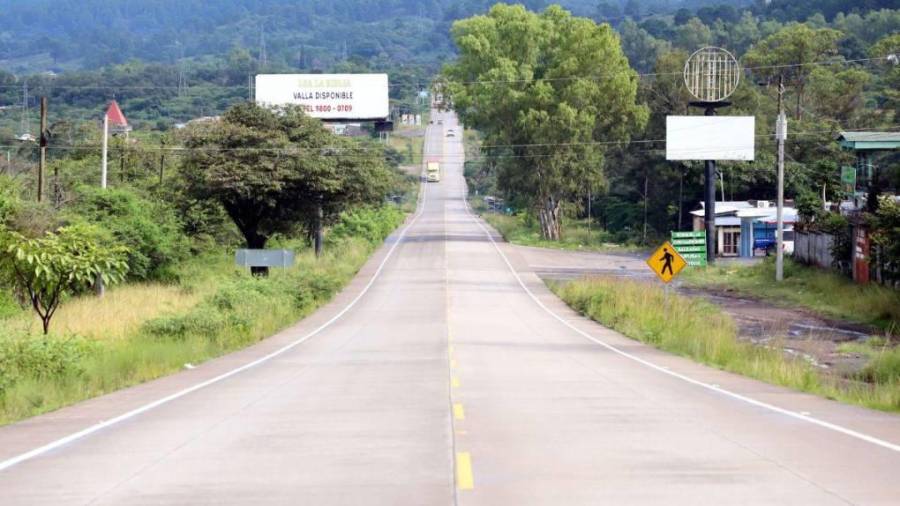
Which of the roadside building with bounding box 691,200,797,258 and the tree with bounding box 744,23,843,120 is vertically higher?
the tree with bounding box 744,23,843,120

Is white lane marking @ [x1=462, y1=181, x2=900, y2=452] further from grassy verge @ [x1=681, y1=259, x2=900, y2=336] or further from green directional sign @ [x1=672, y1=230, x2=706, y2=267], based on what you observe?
green directional sign @ [x1=672, y1=230, x2=706, y2=267]

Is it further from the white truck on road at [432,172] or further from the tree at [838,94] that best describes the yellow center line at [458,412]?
the white truck on road at [432,172]

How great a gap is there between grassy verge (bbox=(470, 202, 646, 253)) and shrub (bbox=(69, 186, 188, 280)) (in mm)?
36147

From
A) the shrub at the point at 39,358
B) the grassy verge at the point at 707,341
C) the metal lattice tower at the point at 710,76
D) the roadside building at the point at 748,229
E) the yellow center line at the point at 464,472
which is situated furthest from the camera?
the roadside building at the point at 748,229

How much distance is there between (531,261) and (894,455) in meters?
60.6

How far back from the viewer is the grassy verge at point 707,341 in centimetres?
2100

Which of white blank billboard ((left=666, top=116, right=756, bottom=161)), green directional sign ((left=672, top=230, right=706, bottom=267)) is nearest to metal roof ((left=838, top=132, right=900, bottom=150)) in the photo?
white blank billboard ((left=666, top=116, right=756, bottom=161))

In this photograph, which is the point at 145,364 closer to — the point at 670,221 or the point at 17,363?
the point at 17,363

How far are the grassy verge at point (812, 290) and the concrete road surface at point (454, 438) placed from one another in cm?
1475

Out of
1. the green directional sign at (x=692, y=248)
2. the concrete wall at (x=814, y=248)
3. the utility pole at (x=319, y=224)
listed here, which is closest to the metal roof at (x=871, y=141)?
the concrete wall at (x=814, y=248)

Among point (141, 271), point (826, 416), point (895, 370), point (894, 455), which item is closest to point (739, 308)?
point (895, 370)

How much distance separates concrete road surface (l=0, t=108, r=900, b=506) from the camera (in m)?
10.0

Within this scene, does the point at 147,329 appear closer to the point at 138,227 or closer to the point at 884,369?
the point at 884,369

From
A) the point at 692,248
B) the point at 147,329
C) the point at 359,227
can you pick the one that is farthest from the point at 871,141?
the point at 147,329
